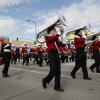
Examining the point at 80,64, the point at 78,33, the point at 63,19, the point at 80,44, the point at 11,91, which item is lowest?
the point at 11,91

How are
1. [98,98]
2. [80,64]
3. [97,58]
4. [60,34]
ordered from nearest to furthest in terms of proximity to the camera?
[98,98] < [60,34] < [80,64] < [97,58]

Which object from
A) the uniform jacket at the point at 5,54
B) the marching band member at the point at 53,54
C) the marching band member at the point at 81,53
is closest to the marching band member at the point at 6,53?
the uniform jacket at the point at 5,54

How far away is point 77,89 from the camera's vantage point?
16.4ft

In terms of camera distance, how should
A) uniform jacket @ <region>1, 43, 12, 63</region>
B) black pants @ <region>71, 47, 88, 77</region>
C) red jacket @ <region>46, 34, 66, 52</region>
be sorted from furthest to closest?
uniform jacket @ <region>1, 43, 12, 63</region> → black pants @ <region>71, 47, 88, 77</region> → red jacket @ <region>46, 34, 66, 52</region>

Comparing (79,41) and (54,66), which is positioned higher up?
(79,41)

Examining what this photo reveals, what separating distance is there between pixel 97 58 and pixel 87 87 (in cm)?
316

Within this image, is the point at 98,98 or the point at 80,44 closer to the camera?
the point at 98,98

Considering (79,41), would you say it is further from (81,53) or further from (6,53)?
(6,53)

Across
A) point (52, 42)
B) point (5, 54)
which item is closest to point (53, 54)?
point (52, 42)

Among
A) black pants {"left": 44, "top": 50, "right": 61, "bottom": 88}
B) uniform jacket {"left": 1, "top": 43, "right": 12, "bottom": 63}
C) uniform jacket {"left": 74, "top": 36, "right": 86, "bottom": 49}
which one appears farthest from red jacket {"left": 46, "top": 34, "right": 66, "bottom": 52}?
uniform jacket {"left": 1, "top": 43, "right": 12, "bottom": 63}

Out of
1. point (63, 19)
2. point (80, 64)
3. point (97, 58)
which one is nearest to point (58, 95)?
point (80, 64)

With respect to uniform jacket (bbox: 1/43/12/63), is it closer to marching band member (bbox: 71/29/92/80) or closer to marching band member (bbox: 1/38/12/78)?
marching band member (bbox: 1/38/12/78)

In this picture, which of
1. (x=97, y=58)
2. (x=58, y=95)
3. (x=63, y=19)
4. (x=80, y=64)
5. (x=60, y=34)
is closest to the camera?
(x=58, y=95)

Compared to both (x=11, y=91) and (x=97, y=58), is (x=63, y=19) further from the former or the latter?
(x=11, y=91)
